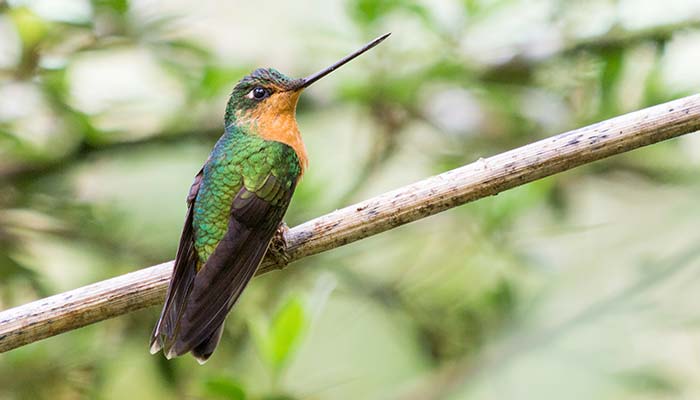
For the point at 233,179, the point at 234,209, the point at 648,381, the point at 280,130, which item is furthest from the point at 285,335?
the point at 648,381

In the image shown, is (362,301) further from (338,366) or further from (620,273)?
(620,273)

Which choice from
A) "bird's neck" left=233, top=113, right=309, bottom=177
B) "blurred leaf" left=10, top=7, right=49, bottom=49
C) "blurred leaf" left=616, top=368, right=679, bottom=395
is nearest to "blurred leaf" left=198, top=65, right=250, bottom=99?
"bird's neck" left=233, top=113, right=309, bottom=177

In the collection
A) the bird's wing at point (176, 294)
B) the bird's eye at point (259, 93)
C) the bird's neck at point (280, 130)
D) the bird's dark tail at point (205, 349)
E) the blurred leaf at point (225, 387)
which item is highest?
the bird's eye at point (259, 93)

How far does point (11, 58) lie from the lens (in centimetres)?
263

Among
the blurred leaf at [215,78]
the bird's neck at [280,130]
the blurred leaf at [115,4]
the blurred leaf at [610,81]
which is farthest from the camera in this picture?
the blurred leaf at [610,81]

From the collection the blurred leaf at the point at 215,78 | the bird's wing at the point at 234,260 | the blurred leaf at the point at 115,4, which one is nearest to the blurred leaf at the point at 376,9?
the blurred leaf at the point at 215,78

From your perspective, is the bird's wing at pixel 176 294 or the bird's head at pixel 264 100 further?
the bird's head at pixel 264 100

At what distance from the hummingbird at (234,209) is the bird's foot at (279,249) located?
0.03 metres

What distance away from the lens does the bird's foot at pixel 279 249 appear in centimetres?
195

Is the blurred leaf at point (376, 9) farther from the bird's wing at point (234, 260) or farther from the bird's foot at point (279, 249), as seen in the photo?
the bird's foot at point (279, 249)

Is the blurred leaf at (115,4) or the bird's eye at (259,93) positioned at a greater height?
the blurred leaf at (115,4)

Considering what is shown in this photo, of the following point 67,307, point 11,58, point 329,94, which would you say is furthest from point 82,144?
point 67,307

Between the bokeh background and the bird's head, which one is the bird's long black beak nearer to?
the bird's head

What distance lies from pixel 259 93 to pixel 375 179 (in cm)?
87
